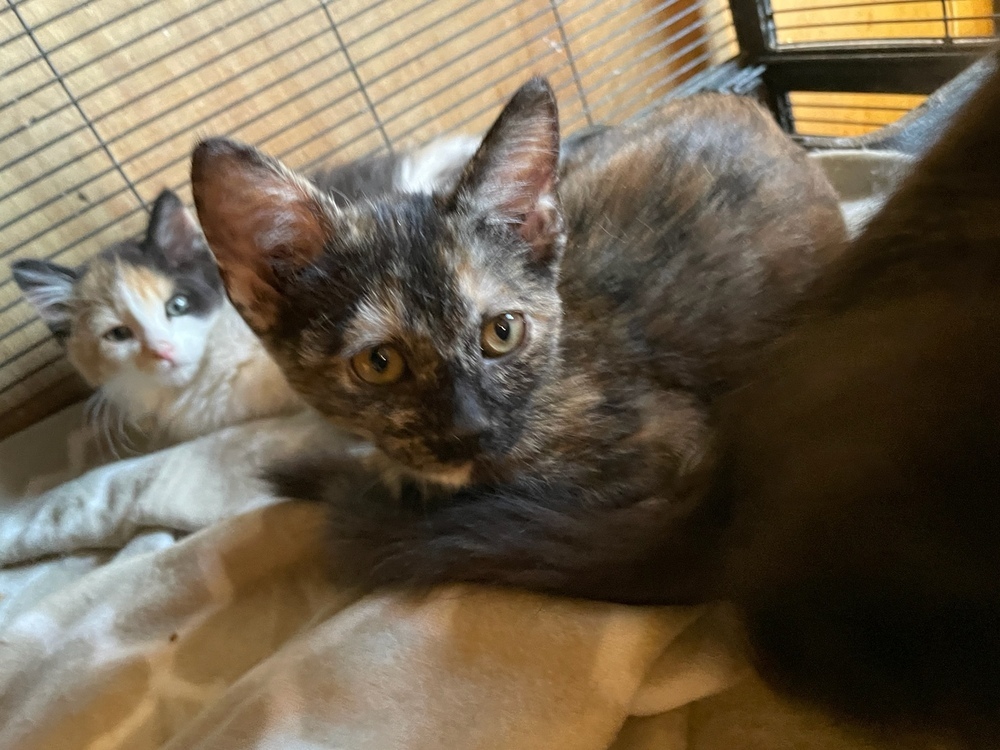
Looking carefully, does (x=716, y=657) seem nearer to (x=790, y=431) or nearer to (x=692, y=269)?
(x=790, y=431)

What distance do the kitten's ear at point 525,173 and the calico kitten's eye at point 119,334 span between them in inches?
36.7

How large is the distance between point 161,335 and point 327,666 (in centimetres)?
96

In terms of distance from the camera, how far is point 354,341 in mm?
929

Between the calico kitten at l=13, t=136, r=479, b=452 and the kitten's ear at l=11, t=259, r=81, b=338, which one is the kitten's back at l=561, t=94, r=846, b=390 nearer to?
the calico kitten at l=13, t=136, r=479, b=452

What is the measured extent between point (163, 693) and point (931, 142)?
1.08 m

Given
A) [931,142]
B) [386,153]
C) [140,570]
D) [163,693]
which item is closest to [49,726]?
[163,693]

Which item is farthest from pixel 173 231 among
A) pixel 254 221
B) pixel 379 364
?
pixel 379 364

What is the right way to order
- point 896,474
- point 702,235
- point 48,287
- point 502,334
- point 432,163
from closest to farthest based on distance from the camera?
point 896,474, point 502,334, point 702,235, point 48,287, point 432,163

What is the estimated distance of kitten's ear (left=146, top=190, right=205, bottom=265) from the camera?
1526mm

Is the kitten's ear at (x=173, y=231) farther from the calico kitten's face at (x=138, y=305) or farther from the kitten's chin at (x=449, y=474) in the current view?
the kitten's chin at (x=449, y=474)

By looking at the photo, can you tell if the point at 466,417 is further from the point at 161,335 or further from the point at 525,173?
the point at 161,335

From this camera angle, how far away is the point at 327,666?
2.80 ft

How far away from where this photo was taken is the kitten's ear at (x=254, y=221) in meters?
0.87

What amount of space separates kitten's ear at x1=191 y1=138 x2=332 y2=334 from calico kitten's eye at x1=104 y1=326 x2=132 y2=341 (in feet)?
2.40
